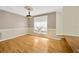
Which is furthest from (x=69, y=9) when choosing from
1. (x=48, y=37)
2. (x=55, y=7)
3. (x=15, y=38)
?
(x=15, y=38)

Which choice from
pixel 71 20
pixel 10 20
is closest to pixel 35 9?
pixel 10 20

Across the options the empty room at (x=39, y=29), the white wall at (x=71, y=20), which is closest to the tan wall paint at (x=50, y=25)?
the empty room at (x=39, y=29)

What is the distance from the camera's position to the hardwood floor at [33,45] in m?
1.00

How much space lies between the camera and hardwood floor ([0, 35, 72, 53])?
100 centimetres

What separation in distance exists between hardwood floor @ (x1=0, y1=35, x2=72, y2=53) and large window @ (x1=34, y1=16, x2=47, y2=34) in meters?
0.08

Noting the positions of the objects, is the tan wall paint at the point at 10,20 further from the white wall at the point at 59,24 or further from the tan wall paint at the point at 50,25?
the white wall at the point at 59,24

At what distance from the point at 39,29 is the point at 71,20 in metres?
0.36

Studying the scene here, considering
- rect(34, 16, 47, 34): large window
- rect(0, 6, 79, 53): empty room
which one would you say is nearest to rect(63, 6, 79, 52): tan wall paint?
rect(0, 6, 79, 53): empty room

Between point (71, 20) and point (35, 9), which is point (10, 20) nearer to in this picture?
point (35, 9)

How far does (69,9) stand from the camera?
3.36 ft

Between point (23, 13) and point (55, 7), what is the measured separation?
0.35 m

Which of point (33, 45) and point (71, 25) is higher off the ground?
point (71, 25)

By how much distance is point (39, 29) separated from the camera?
104cm
